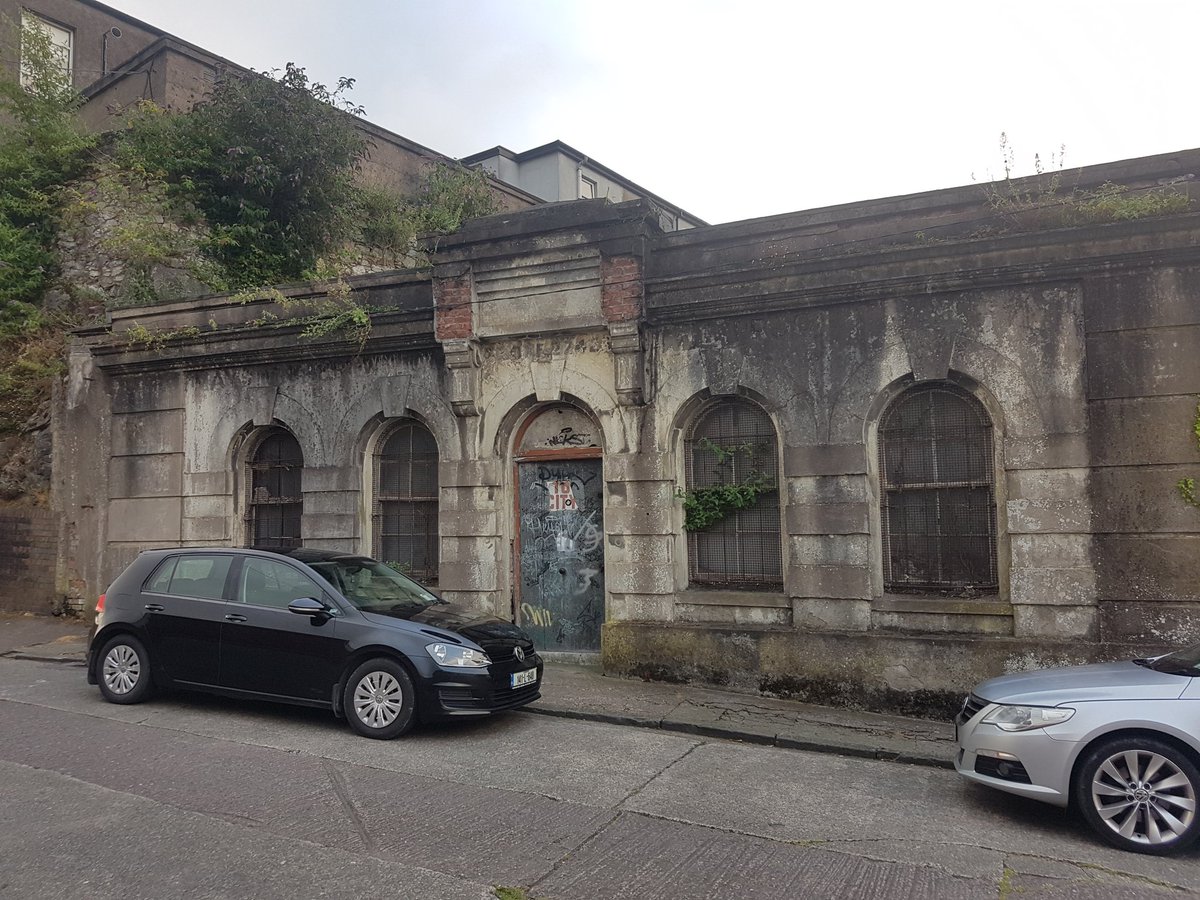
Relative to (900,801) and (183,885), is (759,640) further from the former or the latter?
(183,885)

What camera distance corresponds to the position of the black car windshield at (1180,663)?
5.28 metres

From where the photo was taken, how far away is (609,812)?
541cm

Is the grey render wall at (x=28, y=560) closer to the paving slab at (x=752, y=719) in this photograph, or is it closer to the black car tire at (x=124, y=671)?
the black car tire at (x=124, y=671)

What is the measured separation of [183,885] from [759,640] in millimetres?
6133

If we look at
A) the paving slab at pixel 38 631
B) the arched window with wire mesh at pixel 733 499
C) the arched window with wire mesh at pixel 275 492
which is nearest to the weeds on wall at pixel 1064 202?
the arched window with wire mesh at pixel 733 499

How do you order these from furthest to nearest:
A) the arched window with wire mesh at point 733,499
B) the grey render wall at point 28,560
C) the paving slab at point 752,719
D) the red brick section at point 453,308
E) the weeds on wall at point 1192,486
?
the grey render wall at point 28,560
the red brick section at point 453,308
the arched window with wire mesh at point 733,499
the weeds on wall at point 1192,486
the paving slab at point 752,719

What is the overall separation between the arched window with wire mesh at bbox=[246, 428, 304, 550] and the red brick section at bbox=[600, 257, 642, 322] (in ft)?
17.0

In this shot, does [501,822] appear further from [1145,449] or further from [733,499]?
[1145,449]

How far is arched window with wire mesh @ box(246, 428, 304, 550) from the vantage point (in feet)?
39.4

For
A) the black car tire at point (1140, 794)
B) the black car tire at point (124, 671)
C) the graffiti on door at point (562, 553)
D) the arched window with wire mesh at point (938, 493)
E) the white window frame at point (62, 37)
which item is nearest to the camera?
the black car tire at point (1140, 794)

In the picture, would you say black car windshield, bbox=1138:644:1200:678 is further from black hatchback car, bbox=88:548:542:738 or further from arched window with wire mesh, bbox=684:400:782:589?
black hatchback car, bbox=88:548:542:738

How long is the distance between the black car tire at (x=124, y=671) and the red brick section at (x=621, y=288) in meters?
5.99

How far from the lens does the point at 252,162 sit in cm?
1511

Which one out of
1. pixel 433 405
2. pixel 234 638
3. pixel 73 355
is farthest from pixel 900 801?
pixel 73 355
